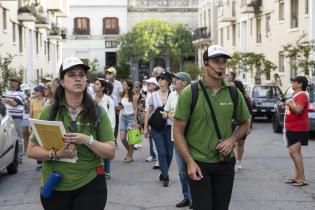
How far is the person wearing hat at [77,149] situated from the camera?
4.28 metres

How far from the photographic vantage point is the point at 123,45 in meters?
62.3

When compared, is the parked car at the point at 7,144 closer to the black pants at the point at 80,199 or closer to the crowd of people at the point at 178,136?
the crowd of people at the point at 178,136

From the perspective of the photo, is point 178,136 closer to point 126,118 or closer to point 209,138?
point 209,138

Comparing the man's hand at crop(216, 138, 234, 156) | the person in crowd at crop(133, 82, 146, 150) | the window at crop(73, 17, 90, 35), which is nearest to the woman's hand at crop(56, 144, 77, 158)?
the man's hand at crop(216, 138, 234, 156)

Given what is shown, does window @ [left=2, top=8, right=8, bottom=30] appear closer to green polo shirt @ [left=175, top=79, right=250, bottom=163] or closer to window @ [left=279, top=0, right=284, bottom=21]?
window @ [left=279, top=0, right=284, bottom=21]

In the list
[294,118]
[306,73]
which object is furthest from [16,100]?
[306,73]

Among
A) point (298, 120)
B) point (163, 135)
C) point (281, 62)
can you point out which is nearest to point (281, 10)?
point (281, 62)

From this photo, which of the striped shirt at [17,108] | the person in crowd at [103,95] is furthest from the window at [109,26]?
the person in crowd at [103,95]

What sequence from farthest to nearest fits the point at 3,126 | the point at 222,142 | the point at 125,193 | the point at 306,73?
the point at 306,73
the point at 3,126
the point at 125,193
the point at 222,142

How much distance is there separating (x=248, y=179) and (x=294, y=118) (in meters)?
1.46

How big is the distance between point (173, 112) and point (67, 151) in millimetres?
4378

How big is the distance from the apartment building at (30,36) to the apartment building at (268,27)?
12.6 m

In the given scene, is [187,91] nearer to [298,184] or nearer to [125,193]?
[125,193]

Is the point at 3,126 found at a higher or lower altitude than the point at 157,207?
higher
